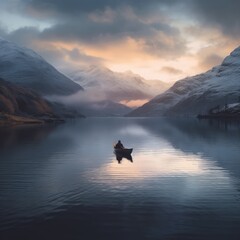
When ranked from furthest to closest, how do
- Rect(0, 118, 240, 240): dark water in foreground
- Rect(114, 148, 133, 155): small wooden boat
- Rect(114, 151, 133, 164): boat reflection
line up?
1. Rect(114, 148, 133, 155): small wooden boat
2. Rect(114, 151, 133, 164): boat reflection
3. Rect(0, 118, 240, 240): dark water in foreground

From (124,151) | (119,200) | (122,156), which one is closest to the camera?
(119,200)

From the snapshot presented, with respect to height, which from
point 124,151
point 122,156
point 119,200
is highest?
point 124,151

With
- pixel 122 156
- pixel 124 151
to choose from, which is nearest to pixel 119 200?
pixel 122 156

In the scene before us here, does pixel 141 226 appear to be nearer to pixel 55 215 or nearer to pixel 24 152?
pixel 55 215

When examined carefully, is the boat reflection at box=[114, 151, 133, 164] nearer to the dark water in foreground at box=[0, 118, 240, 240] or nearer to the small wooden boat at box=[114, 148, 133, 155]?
the small wooden boat at box=[114, 148, 133, 155]

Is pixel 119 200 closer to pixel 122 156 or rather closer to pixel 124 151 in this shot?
pixel 122 156

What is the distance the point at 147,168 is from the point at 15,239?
1202 inches

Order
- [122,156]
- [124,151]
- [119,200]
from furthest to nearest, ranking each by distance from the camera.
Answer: [124,151]
[122,156]
[119,200]

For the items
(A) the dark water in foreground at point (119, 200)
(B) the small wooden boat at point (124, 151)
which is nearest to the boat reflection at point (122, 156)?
(B) the small wooden boat at point (124, 151)

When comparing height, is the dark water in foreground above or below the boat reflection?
below

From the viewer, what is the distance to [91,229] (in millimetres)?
26516

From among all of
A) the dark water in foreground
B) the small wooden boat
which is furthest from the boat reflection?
the dark water in foreground

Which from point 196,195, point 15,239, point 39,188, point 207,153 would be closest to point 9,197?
point 39,188

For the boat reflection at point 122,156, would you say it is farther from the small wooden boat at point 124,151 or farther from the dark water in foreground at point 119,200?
the dark water in foreground at point 119,200
